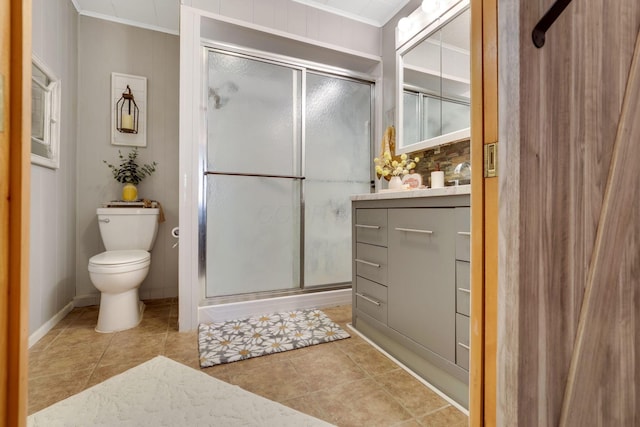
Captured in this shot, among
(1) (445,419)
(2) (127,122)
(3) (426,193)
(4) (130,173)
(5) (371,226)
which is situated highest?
(2) (127,122)

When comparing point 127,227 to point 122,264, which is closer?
point 122,264

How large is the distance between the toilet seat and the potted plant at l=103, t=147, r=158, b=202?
616 mm

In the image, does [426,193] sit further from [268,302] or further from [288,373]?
[268,302]

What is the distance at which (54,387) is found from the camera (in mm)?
1323

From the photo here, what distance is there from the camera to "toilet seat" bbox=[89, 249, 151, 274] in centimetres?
186

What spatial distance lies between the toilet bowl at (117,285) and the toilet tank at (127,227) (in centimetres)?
25

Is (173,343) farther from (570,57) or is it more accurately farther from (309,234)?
(570,57)

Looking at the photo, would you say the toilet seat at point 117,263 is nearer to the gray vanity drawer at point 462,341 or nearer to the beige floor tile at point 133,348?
the beige floor tile at point 133,348

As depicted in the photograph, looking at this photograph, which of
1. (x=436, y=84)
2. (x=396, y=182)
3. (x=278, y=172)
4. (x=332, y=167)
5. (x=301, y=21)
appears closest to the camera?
(x=436, y=84)

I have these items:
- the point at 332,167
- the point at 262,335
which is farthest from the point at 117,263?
the point at 332,167

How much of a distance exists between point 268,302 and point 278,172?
1070 millimetres

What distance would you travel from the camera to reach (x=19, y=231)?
18.7 inches

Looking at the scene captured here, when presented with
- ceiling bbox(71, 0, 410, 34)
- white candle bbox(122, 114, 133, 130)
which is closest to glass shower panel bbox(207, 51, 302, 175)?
ceiling bbox(71, 0, 410, 34)

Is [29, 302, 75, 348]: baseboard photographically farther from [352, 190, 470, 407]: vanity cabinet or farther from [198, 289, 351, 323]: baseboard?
[352, 190, 470, 407]: vanity cabinet
